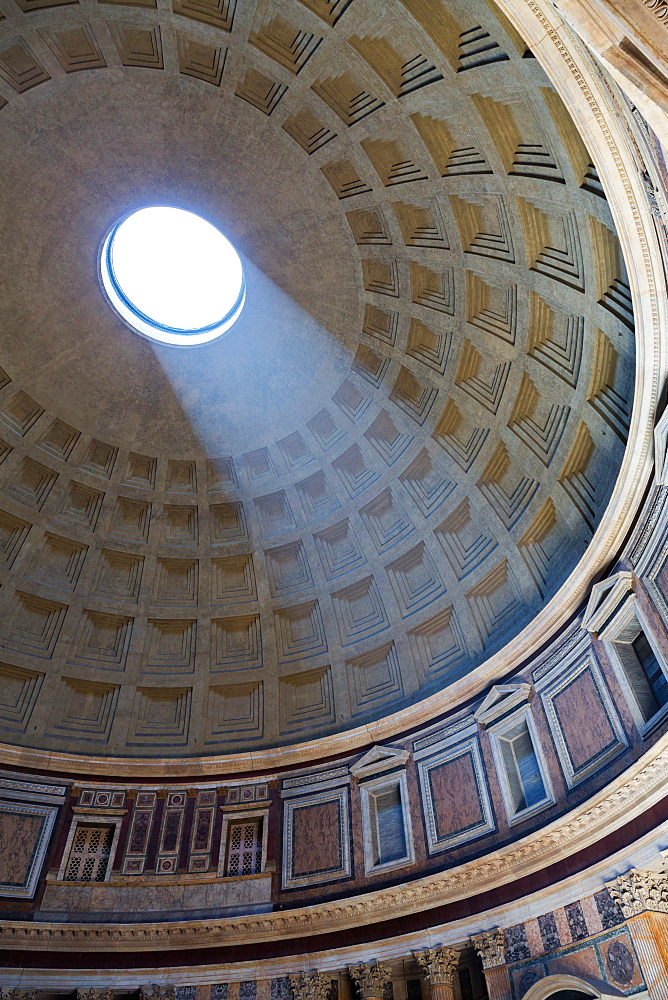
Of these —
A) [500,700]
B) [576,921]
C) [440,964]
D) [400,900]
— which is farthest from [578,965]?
[500,700]

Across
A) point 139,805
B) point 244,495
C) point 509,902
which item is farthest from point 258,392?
point 509,902

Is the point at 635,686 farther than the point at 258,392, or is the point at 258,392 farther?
the point at 258,392

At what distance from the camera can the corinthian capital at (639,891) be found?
11578 mm

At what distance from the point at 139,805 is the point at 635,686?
508 inches

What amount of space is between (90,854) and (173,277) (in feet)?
54.7

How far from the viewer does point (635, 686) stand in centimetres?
1372

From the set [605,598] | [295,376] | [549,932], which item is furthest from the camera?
[295,376]

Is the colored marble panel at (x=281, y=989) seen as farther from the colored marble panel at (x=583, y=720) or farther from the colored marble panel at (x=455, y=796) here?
the colored marble panel at (x=583, y=720)

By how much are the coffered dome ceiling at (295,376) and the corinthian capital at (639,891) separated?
260 inches

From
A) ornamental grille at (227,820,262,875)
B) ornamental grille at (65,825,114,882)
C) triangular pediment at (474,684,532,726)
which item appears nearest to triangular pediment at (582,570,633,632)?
triangular pediment at (474,684,532,726)

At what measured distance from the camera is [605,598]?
14.8 meters

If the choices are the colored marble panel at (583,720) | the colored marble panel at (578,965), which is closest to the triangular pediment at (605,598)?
the colored marble panel at (583,720)

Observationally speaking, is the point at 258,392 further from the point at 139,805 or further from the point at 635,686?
the point at 635,686

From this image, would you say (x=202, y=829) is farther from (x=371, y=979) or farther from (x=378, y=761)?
(x=371, y=979)
